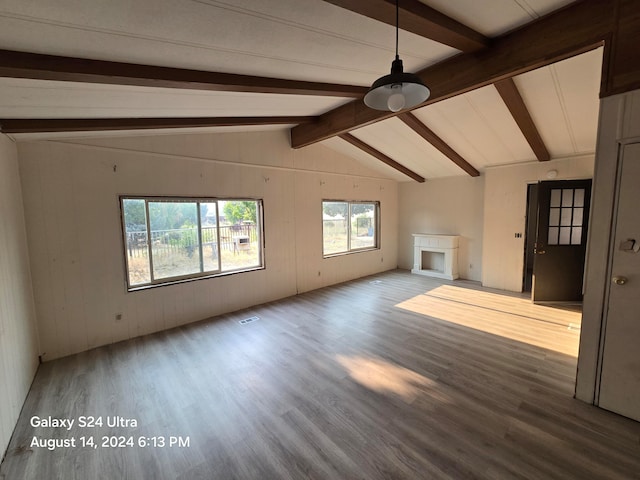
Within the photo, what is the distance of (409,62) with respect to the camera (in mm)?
2789

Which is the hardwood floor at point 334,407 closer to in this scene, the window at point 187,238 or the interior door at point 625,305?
the interior door at point 625,305

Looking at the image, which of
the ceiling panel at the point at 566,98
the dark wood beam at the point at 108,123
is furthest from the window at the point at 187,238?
the ceiling panel at the point at 566,98

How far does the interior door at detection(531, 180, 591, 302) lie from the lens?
4.52m

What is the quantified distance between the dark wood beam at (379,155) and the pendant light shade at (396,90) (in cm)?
349

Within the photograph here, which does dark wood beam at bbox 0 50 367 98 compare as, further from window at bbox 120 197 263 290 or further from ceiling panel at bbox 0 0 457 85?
window at bbox 120 197 263 290

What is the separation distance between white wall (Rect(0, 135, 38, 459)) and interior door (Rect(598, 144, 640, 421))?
4531mm

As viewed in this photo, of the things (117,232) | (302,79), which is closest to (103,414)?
(117,232)

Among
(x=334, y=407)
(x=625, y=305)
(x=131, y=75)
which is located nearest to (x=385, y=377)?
(x=334, y=407)

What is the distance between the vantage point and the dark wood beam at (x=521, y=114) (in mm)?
2971

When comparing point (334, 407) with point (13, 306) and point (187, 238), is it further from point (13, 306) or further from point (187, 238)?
point (187, 238)

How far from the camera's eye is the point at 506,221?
551 cm

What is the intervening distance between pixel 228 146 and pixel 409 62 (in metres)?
2.94

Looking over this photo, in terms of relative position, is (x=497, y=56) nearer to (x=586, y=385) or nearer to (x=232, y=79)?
(x=232, y=79)

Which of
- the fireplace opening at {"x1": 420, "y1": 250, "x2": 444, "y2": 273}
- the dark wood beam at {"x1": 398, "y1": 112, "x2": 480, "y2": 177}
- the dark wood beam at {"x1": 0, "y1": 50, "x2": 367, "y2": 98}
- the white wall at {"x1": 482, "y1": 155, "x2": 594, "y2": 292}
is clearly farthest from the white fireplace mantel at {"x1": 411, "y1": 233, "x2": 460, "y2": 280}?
the dark wood beam at {"x1": 0, "y1": 50, "x2": 367, "y2": 98}
